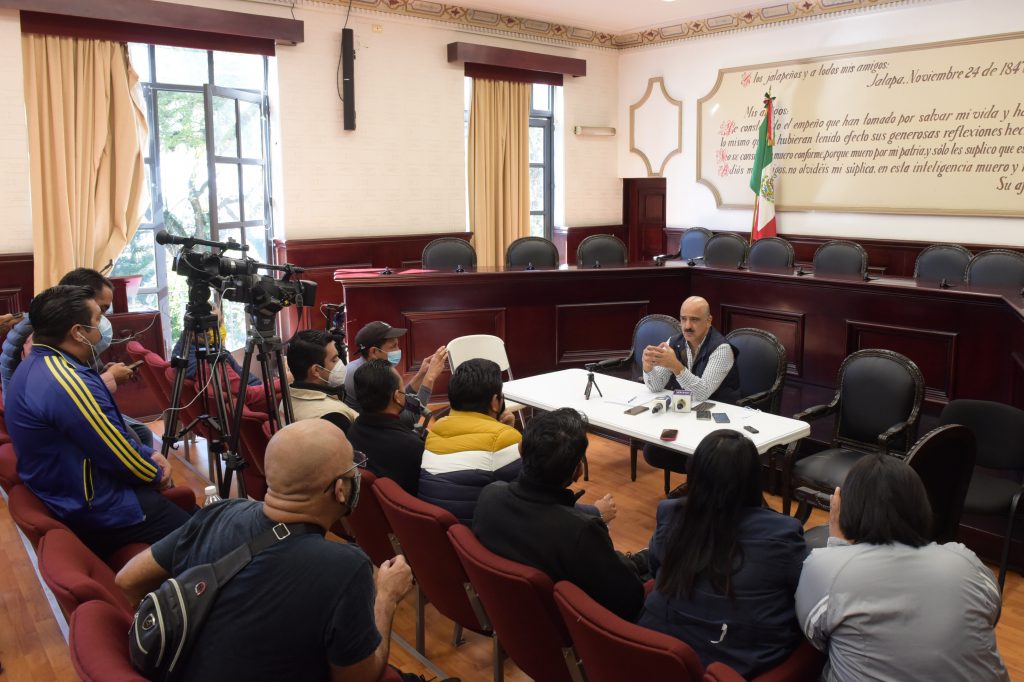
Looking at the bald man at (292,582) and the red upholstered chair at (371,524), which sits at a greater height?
the bald man at (292,582)

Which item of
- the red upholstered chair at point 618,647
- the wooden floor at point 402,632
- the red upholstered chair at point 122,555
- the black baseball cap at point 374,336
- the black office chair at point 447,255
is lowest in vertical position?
the wooden floor at point 402,632

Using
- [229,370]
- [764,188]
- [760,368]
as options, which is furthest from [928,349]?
[764,188]

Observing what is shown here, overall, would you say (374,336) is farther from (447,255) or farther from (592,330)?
(447,255)

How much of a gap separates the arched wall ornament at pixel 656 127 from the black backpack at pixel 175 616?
8.28m

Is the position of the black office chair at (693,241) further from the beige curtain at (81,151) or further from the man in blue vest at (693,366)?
the beige curtain at (81,151)

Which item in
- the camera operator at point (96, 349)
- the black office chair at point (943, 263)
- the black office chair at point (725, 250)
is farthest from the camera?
the black office chair at point (725, 250)

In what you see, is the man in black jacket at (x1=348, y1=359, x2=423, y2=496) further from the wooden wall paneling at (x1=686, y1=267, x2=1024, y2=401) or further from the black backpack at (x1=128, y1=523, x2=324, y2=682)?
the wooden wall paneling at (x1=686, y1=267, x2=1024, y2=401)

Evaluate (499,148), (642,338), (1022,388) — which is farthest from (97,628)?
(499,148)

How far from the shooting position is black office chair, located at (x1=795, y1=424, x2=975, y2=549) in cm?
280

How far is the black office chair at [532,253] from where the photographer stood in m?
6.59

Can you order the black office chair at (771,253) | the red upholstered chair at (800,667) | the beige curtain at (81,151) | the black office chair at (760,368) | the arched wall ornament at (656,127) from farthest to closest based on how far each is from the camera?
the arched wall ornament at (656,127)
the black office chair at (771,253)
the beige curtain at (81,151)
the black office chair at (760,368)
the red upholstered chair at (800,667)

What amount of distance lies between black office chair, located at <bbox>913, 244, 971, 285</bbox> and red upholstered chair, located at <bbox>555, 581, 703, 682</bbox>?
5.39 m

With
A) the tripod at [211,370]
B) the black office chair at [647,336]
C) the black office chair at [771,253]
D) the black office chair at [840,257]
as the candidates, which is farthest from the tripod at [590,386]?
the black office chair at [840,257]

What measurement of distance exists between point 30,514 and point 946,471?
2930 millimetres
